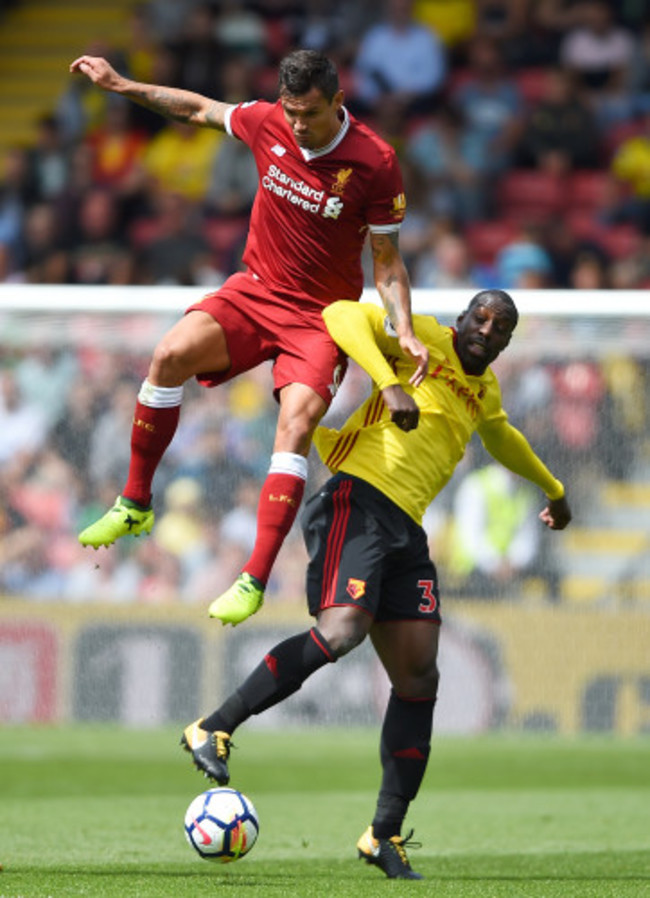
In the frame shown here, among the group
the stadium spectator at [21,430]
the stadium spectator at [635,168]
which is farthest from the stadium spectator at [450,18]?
the stadium spectator at [21,430]

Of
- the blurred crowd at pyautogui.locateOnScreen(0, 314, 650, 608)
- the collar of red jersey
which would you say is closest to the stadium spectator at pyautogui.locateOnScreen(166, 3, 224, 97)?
the blurred crowd at pyautogui.locateOnScreen(0, 314, 650, 608)

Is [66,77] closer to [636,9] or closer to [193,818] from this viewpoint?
[636,9]

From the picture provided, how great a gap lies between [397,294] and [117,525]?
1.58 metres

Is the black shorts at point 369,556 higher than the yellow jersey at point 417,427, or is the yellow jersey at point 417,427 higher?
the yellow jersey at point 417,427

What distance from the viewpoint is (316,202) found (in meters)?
7.56

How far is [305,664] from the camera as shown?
704 centimetres

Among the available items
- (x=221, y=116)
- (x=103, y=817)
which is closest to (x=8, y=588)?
(x=103, y=817)

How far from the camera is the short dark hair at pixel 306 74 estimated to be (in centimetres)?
714

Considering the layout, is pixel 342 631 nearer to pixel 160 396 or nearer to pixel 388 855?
pixel 388 855

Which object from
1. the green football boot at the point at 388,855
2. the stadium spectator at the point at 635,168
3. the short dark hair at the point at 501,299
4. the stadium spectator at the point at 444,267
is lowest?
the green football boot at the point at 388,855

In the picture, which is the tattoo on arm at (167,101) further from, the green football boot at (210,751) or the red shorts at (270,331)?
the green football boot at (210,751)

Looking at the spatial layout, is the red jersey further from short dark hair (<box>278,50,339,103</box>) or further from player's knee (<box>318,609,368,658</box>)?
player's knee (<box>318,609,368,658</box>)

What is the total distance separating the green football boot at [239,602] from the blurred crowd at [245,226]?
5.36 m

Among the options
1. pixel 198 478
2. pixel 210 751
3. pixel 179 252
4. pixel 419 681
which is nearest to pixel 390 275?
pixel 419 681
